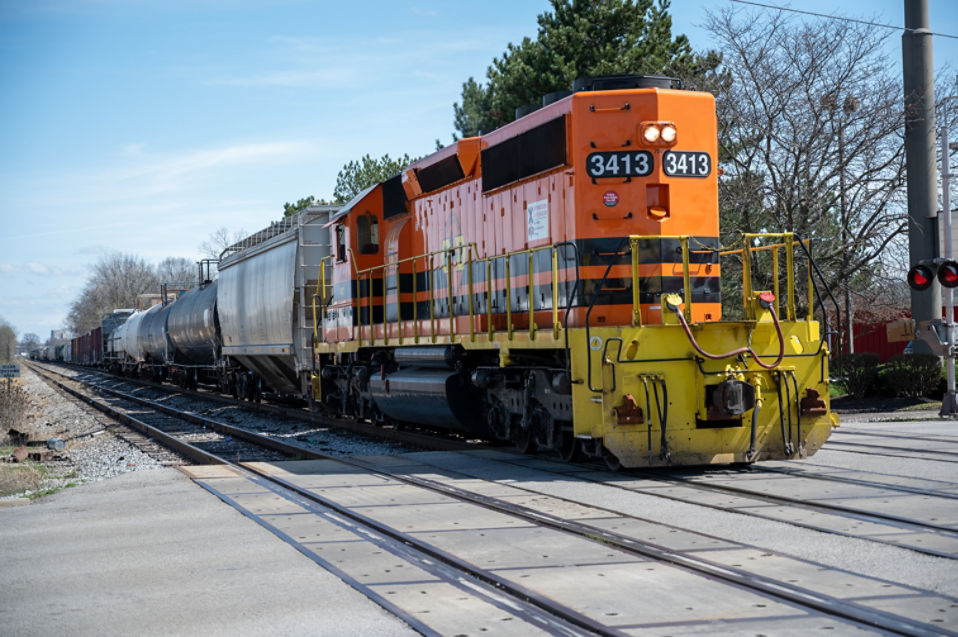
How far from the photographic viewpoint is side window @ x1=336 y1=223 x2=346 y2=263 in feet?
54.0

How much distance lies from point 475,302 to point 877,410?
32.2 ft

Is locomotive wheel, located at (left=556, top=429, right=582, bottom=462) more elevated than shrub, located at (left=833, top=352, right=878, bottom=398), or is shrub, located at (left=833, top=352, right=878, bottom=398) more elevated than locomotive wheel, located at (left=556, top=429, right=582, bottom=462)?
shrub, located at (left=833, top=352, right=878, bottom=398)

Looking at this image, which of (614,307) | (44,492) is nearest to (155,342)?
(44,492)

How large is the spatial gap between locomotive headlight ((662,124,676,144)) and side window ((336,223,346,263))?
742cm

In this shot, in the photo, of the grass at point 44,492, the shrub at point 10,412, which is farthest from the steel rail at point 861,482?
the shrub at point 10,412

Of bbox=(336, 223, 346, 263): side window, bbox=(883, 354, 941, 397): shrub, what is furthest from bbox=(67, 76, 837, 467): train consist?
bbox=(883, 354, 941, 397): shrub

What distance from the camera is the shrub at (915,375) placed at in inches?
770

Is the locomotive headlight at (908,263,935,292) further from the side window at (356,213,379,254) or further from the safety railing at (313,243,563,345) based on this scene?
the side window at (356,213,379,254)

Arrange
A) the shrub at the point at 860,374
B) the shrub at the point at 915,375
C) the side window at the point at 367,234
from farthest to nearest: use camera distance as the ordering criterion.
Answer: the shrub at the point at 860,374
the shrub at the point at 915,375
the side window at the point at 367,234

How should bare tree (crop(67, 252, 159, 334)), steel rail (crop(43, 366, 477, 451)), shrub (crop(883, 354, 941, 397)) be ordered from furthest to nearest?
bare tree (crop(67, 252, 159, 334)) < shrub (crop(883, 354, 941, 397)) < steel rail (crop(43, 366, 477, 451))

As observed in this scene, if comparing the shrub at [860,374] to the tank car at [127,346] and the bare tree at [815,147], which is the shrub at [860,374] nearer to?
the bare tree at [815,147]

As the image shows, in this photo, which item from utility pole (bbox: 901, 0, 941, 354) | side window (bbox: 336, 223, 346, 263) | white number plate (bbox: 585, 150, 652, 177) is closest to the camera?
white number plate (bbox: 585, 150, 652, 177)

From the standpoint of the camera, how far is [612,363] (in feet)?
30.5

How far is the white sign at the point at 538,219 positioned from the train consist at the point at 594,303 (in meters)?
0.03
